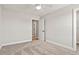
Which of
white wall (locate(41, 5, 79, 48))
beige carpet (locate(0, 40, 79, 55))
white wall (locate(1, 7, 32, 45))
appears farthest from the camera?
white wall (locate(1, 7, 32, 45))

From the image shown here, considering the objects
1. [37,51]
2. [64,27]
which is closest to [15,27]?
[37,51]

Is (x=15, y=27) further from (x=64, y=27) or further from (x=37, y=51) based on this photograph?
(x=64, y=27)

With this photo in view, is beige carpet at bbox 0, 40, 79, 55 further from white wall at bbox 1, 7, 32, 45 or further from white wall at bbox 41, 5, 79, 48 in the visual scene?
white wall at bbox 1, 7, 32, 45

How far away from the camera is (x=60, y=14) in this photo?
252 centimetres

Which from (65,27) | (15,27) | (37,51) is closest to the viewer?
(37,51)

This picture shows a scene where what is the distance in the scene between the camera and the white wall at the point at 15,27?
257 cm

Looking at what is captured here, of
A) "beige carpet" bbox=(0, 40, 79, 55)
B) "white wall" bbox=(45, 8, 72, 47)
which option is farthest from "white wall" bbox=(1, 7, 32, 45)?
"white wall" bbox=(45, 8, 72, 47)

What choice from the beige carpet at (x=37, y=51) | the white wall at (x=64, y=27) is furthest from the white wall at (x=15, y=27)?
the white wall at (x=64, y=27)

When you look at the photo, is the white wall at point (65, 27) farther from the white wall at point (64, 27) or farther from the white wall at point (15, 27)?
the white wall at point (15, 27)

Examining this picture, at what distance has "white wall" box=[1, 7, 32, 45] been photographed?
2568 millimetres

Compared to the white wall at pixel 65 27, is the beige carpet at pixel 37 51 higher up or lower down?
lower down

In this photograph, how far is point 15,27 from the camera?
9.64ft

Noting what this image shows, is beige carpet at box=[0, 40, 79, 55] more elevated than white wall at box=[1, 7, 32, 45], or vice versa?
white wall at box=[1, 7, 32, 45]
